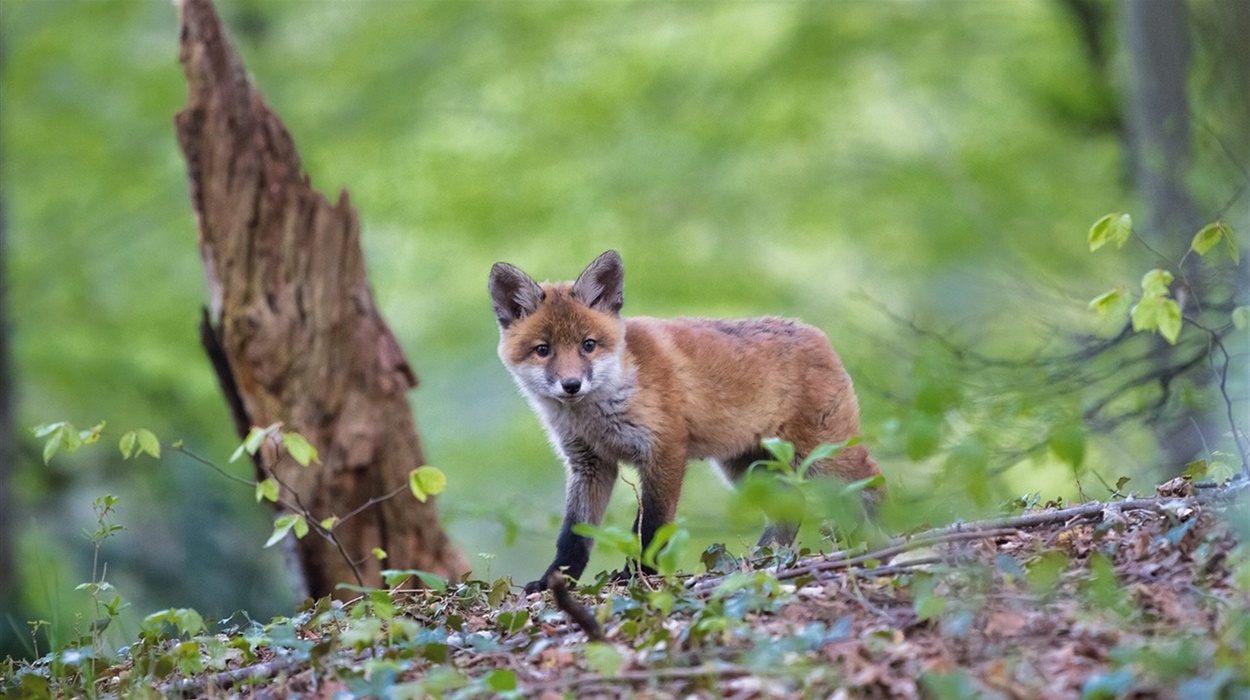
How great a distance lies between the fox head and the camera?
5605 mm

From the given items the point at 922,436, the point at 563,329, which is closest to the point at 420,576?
the point at 563,329

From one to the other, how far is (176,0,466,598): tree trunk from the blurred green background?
187 inches

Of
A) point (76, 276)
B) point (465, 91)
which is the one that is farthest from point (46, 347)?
point (465, 91)

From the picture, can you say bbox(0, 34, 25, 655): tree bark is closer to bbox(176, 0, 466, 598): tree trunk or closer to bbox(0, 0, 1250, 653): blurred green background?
bbox(0, 0, 1250, 653): blurred green background

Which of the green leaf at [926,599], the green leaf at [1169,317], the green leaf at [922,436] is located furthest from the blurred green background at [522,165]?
the green leaf at [922,436]

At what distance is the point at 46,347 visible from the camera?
12273 millimetres

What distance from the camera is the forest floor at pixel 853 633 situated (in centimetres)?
308

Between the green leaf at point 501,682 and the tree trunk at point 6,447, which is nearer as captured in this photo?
the green leaf at point 501,682

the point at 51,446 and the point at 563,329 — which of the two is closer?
the point at 51,446

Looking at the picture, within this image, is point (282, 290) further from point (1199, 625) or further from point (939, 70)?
point (939, 70)

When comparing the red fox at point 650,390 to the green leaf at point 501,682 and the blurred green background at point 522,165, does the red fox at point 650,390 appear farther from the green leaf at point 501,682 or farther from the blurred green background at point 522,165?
the blurred green background at point 522,165

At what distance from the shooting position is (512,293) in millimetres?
6055

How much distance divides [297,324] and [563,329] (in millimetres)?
2208

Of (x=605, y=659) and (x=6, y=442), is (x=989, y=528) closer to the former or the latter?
(x=605, y=659)
